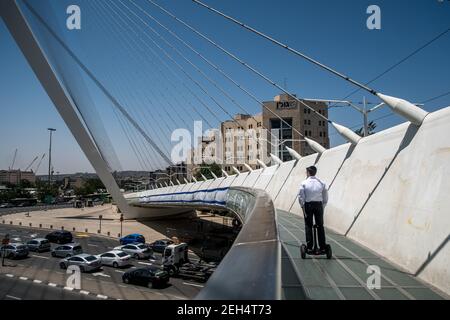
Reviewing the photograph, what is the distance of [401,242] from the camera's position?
502 cm

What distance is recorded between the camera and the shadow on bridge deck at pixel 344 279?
330cm

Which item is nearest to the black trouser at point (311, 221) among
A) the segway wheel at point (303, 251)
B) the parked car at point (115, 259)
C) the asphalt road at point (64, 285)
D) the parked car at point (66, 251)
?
the segway wheel at point (303, 251)

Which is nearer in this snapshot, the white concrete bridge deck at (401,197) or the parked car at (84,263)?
the white concrete bridge deck at (401,197)

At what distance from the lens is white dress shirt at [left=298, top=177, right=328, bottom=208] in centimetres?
504

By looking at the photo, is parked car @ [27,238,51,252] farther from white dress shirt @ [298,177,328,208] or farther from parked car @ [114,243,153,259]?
white dress shirt @ [298,177,328,208]

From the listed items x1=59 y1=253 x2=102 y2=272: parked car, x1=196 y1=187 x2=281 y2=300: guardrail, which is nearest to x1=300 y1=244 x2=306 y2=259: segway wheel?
x1=196 y1=187 x2=281 y2=300: guardrail

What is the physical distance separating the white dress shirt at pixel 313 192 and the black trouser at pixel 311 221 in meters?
0.07

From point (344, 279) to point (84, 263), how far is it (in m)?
22.0

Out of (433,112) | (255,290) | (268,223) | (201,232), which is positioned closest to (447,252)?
(268,223)

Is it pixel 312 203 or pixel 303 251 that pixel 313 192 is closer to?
pixel 312 203

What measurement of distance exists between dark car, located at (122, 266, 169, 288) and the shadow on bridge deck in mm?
14473

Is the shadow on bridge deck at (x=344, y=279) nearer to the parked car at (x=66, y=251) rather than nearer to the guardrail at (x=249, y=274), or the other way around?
the guardrail at (x=249, y=274)

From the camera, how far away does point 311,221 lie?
5020 millimetres
